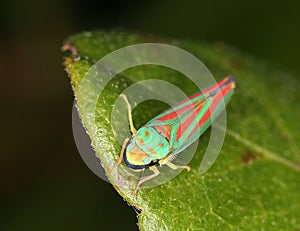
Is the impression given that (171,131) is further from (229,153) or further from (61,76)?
(61,76)

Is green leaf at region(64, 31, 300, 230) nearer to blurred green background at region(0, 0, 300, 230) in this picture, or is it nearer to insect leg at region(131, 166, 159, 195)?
insect leg at region(131, 166, 159, 195)

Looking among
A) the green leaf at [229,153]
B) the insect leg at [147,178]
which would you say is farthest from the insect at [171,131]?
the green leaf at [229,153]

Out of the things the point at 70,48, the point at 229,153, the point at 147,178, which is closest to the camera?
the point at 147,178

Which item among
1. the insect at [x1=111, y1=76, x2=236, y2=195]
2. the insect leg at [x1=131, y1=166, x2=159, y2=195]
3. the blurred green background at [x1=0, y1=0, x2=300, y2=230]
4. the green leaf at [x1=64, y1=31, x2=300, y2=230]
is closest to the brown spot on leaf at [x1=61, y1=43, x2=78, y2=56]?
the green leaf at [x1=64, y1=31, x2=300, y2=230]

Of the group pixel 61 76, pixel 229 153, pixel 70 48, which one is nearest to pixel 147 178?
pixel 229 153

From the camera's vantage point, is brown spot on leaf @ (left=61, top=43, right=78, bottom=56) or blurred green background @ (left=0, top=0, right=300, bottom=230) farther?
blurred green background @ (left=0, top=0, right=300, bottom=230)

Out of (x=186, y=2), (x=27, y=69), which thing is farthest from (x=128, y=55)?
(x=186, y=2)

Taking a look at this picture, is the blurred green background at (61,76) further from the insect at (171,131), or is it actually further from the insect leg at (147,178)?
the insect leg at (147,178)
